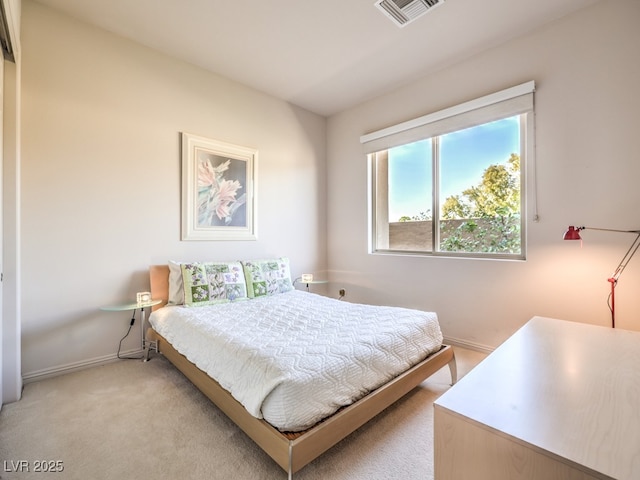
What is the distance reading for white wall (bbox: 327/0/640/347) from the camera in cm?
210

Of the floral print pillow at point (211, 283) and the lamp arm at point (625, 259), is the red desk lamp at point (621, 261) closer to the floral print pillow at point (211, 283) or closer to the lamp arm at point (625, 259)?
the lamp arm at point (625, 259)

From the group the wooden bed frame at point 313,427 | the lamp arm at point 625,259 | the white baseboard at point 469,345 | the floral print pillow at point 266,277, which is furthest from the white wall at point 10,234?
the lamp arm at point 625,259

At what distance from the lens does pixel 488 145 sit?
9.36ft

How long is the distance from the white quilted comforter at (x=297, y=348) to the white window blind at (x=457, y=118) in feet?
6.46

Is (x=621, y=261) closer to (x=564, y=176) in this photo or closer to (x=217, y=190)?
(x=564, y=176)

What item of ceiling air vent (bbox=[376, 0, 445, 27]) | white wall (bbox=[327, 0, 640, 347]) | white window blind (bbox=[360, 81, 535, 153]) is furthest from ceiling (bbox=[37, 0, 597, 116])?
white window blind (bbox=[360, 81, 535, 153])

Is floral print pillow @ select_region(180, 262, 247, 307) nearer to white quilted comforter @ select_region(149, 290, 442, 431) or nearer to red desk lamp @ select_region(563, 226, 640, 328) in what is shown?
white quilted comforter @ select_region(149, 290, 442, 431)

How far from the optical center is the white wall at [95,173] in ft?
7.25

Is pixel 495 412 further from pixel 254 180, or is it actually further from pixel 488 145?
pixel 254 180

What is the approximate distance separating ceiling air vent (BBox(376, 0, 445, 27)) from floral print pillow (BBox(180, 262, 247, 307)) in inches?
101

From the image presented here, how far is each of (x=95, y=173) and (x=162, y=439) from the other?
2.15 meters

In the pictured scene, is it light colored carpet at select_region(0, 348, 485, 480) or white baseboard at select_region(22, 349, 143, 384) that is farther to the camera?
white baseboard at select_region(22, 349, 143, 384)

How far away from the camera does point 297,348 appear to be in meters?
1.58

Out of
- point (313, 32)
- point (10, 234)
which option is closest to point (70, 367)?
point (10, 234)
